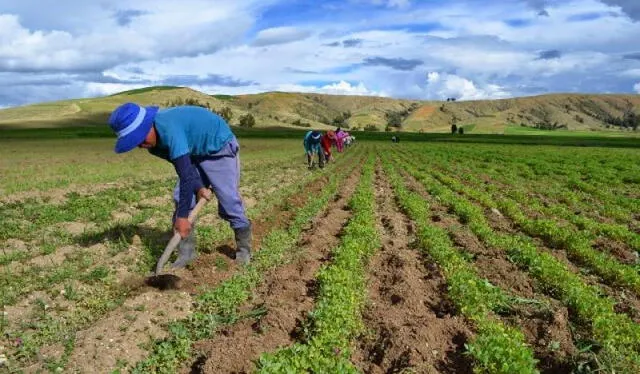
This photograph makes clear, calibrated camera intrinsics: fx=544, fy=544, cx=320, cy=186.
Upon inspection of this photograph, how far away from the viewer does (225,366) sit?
430 cm

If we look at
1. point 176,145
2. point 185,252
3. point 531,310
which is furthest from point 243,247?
point 531,310

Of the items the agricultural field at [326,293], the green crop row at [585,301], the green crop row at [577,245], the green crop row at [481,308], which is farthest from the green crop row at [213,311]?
the green crop row at [577,245]

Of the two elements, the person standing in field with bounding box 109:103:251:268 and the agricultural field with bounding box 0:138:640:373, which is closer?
the agricultural field with bounding box 0:138:640:373

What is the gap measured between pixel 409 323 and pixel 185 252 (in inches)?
132

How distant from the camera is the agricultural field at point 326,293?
450cm

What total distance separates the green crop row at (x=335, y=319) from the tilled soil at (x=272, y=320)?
6.9 inches

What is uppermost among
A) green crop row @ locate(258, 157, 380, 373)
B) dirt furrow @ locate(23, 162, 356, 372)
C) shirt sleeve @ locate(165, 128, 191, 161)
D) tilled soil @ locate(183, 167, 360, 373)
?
shirt sleeve @ locate(165, 128, 191, 161)

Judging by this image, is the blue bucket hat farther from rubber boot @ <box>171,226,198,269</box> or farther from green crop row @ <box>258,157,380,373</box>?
green crop row @ <box>258,157,380,373</box>

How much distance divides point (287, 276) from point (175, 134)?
86.3 inches

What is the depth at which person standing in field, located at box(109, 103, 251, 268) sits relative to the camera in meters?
5.53

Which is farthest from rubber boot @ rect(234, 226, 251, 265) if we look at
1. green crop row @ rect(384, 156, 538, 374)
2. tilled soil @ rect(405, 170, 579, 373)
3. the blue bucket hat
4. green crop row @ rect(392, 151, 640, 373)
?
green crop row @ rect(392, 151, 640, 373)

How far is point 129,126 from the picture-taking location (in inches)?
216

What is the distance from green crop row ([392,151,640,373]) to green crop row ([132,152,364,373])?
328 cm

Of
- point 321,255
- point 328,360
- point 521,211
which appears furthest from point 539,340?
point 521,211
